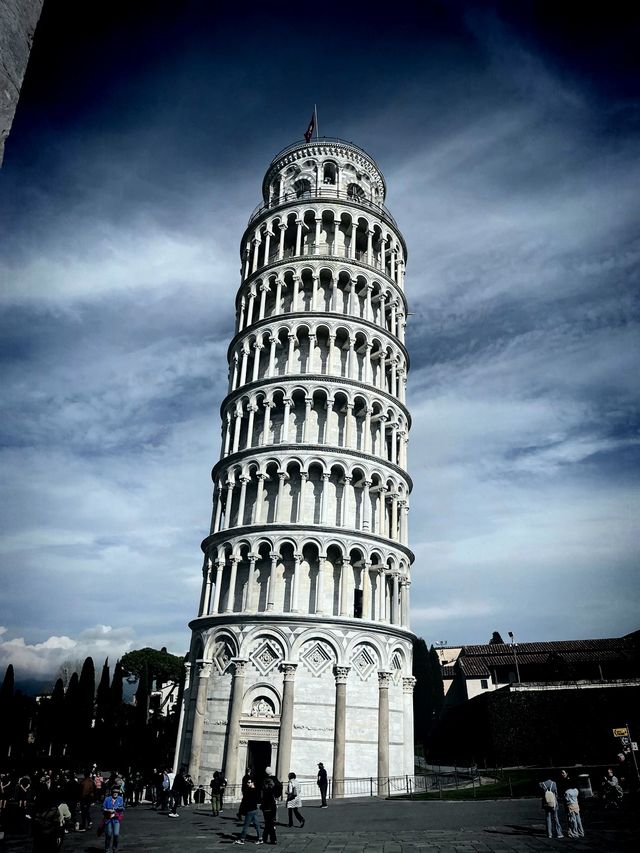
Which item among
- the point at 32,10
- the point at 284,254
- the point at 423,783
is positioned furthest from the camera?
the point at 284,254

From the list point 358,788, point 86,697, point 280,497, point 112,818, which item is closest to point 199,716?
point 358,788

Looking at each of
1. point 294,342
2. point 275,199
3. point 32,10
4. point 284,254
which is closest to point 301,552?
point 294,342

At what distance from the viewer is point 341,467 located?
36.8 metres

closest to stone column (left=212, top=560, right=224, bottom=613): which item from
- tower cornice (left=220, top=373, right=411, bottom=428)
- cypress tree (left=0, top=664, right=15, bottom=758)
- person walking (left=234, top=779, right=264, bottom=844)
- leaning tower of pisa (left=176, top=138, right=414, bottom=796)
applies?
leaning tower of pisa (left=176, top=138, right=414, bottom=796)

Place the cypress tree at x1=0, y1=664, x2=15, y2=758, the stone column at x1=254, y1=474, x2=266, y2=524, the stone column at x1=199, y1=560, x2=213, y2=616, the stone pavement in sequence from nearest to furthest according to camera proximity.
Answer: the stone pavement → the stone column at x1=199, y1=560, x2=213, y2=616 → the stone column at x1=254, y1=474, x2=266, y2=524 → the cypress tree at x1=0, y1=664, x2=15, y2=758

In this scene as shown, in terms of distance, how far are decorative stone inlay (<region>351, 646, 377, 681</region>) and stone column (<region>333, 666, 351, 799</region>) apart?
31.2 inches

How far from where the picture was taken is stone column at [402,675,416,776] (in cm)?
3359

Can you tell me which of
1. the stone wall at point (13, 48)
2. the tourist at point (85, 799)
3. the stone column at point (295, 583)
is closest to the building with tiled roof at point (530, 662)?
the stone column at point (295, 583)

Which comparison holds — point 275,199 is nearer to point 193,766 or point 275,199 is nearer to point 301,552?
point 301,552

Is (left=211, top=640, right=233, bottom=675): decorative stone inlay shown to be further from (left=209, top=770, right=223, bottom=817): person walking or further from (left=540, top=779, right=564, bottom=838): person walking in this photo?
(left=540, top=779, right=564, bottom=838): person walking

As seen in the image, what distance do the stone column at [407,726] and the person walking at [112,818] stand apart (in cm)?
2231

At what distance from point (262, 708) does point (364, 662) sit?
5.85m

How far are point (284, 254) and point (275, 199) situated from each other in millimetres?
5268

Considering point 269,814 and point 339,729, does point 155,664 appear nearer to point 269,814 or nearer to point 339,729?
point 339,729
